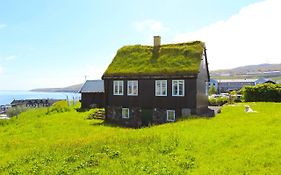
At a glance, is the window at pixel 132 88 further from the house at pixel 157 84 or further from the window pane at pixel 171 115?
the window pane at pixel 171 115

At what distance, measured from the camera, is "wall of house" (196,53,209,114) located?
39312 mm

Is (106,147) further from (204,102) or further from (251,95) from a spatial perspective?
(251,95)

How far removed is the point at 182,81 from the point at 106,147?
19.5m

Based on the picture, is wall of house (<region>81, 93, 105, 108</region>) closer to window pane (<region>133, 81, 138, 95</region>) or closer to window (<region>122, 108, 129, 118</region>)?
window (<region>122, 108, 129, 118</region>)

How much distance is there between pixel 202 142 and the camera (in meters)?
20.7

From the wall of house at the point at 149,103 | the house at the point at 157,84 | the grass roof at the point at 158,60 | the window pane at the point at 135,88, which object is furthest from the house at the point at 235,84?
the window pane at the point at 135,88

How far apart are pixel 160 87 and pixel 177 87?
6.81ft

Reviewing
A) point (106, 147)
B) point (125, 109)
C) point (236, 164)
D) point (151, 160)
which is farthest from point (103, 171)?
point (125, 109)

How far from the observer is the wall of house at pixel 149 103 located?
3850cm

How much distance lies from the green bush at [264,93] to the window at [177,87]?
83.7 feet

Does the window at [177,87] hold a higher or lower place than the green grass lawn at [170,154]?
higher

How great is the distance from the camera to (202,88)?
136 ft

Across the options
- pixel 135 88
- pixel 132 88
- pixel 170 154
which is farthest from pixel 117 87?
pixel 170 154

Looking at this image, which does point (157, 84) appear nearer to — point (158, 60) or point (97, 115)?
point (158, 60)
